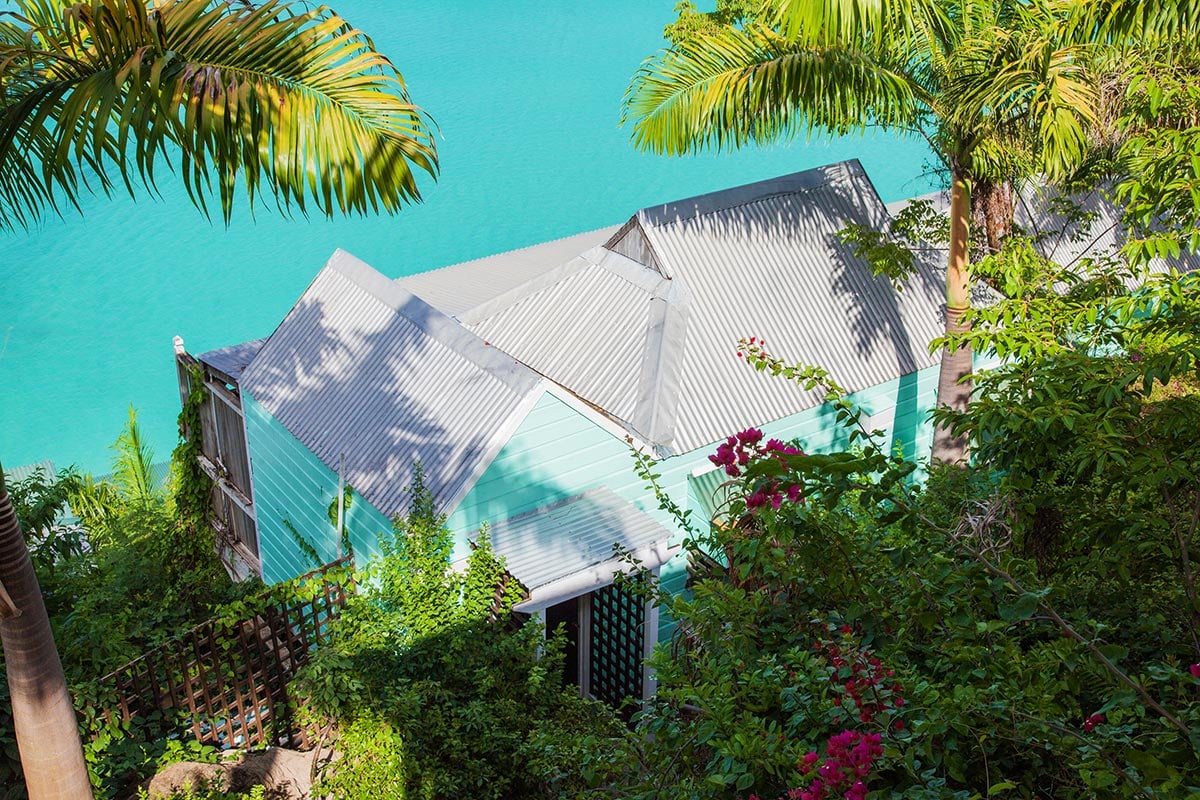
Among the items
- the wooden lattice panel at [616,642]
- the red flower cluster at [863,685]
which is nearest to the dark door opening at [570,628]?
the wooden lattice panel at [616,642]

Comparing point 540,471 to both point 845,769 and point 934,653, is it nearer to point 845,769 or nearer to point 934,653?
point 934,653

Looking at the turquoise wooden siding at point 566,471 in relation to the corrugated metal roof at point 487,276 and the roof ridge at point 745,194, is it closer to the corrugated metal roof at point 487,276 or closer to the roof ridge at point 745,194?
the roof ridge at point 745,194

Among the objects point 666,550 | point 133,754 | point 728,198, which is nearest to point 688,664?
point 666,550

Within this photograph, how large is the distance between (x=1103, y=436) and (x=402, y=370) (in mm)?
6553

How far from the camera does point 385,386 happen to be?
10.1 m

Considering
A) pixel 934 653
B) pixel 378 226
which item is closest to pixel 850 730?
pixel 934 653

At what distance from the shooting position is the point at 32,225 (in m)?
28.0

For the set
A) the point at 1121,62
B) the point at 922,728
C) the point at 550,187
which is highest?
the point at 550,187

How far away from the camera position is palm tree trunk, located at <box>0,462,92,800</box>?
5.11m

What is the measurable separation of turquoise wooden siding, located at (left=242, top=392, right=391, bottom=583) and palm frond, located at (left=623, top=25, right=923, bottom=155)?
4.57 meters

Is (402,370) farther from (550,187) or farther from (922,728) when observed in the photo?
Result: (550,187)

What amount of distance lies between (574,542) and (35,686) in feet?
14.2

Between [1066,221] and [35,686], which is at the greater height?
[1066,221]

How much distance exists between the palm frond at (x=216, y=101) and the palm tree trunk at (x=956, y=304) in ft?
22.6
